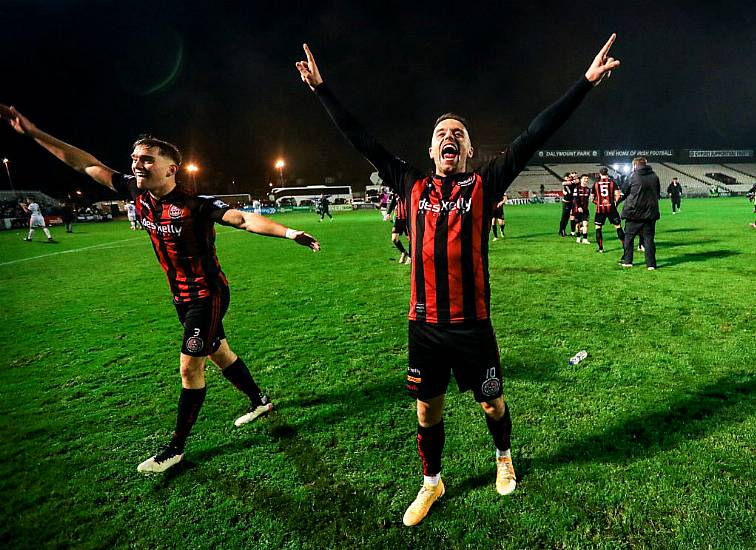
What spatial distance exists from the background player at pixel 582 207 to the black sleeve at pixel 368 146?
1334 cm

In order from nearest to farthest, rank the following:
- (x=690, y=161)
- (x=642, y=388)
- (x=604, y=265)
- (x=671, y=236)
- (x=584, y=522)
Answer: (x=584, y=522) < (x=642, y=388) < (x=604, y=265) < (x=671, y=236) < (x=690, y=161)

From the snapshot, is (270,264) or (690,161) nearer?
(270,264)

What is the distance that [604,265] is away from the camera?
10.9 meters

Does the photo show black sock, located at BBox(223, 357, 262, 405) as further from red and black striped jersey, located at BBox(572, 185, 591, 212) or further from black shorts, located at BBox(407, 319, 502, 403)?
red and black striped jersey, located at BBox(572, 185, 591, 212)

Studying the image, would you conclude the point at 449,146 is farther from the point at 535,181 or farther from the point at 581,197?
the point at 535,181

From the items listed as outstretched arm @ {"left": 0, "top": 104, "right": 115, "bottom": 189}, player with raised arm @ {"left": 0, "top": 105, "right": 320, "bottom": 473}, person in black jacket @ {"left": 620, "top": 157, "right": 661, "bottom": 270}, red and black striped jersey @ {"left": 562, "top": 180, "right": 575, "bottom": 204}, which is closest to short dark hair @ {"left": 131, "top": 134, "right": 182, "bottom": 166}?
player with raised arm @ {"left": 0, "top": 105, "right": 320, "bottom": 473}

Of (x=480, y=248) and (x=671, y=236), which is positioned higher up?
(x=480, y=248)

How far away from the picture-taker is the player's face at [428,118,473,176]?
2678 millimetres

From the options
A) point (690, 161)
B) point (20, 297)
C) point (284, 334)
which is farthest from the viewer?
point (690, 161)

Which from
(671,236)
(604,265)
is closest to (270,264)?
(604,265)

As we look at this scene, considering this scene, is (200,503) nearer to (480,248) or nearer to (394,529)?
(394,529)

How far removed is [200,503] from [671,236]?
18.1 metres

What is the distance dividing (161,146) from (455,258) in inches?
97.9

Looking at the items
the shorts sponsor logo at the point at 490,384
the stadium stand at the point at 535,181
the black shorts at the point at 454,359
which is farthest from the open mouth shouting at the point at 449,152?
the stadium stand at the point at 535,181
